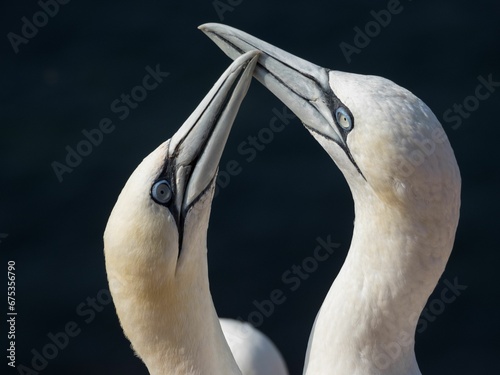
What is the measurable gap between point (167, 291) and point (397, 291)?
1.26 m

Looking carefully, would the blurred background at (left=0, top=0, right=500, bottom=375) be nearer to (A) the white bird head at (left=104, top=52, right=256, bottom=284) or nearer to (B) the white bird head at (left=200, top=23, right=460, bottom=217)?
(A) the white bird head at (left=104, top=52, right=256, bottom=284)

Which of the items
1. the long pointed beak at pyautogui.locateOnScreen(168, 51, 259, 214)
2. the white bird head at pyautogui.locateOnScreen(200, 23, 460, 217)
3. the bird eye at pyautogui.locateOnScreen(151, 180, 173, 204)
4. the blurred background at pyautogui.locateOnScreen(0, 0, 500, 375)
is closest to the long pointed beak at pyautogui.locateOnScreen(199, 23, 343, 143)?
the white bird head at pyautogui.locateOnScreen(200, 23, 460, 217)

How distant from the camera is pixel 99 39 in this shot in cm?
1284

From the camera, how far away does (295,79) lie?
696 cm

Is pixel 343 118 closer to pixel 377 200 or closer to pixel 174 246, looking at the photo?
pixel 377 200

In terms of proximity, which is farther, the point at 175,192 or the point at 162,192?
the point at 175,192

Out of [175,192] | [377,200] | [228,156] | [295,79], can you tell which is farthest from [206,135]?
[228,156]

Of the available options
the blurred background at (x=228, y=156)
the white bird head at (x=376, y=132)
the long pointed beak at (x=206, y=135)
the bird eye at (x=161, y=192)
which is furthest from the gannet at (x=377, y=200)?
the blurred background at (x=228, y=156)

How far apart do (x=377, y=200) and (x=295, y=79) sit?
38.2 inches

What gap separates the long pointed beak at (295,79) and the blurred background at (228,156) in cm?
474

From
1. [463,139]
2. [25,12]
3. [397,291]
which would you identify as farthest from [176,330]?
[25,12]

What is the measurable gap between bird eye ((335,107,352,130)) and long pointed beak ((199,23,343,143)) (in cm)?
8

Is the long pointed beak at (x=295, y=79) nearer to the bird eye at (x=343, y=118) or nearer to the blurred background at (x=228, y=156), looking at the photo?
the bird eye at (x=343, y=118)

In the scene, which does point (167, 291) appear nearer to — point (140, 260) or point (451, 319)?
point (140, 260)
